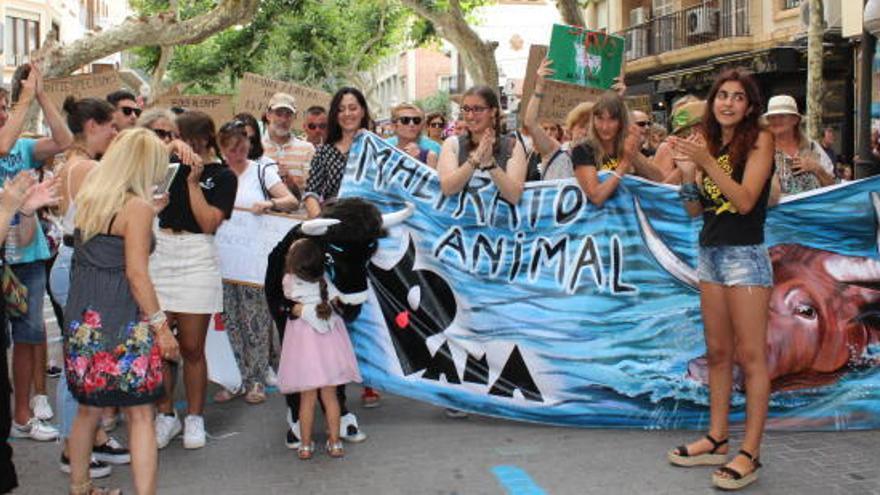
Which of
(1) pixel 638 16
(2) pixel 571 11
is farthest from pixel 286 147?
(1) pixel 638 16

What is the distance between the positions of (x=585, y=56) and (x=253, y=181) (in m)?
2.50

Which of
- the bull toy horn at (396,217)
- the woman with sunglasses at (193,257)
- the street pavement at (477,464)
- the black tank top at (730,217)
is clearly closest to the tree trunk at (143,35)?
the woman with sunglasses at (193,257)

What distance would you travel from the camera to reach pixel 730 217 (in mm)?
4746

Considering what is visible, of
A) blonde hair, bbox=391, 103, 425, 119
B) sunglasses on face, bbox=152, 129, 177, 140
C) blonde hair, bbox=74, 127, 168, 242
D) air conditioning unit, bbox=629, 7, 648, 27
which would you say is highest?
air conditioning unit, bbox=629, 7, 648, 27

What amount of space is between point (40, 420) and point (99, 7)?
A: 209ft

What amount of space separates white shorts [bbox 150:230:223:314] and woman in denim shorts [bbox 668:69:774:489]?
2606mm

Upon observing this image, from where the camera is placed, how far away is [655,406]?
558cm

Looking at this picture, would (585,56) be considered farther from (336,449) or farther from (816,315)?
(336,449)

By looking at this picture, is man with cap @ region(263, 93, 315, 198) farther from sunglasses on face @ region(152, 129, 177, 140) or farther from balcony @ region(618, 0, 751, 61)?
balcony @ region(618, 0, 751, 61)

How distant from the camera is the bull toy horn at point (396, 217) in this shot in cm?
570

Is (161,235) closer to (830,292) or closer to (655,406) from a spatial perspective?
(655,406)

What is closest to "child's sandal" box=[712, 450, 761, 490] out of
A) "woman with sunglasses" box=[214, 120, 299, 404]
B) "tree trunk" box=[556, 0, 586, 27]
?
"woman with sunglasses" box=[214, 120, 299, 404]

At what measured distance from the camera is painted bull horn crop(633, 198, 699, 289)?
5.55 metres

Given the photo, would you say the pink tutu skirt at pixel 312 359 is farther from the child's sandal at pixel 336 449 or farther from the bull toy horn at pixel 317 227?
→ the bull toy horn at pixel 317 227
